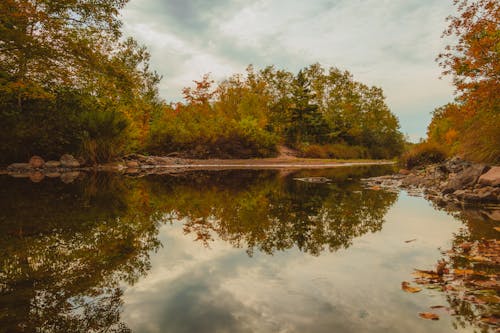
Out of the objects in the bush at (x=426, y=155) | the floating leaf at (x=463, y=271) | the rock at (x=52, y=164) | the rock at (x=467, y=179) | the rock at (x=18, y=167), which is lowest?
the rock at (x=18, y=167)

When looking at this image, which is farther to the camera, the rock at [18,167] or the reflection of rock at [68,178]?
the rock at [18,167]

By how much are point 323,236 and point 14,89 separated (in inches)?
600

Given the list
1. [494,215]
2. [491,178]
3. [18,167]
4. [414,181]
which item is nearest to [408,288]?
[494,215]

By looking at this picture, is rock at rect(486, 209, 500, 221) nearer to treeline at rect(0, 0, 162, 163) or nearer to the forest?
the forest

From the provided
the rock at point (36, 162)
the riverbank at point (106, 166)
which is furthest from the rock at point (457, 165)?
the rock at point (36, 162)

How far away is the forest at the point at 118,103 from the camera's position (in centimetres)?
961

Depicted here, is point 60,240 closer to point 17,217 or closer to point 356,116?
point 17,217

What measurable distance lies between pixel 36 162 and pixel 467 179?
56.1ft

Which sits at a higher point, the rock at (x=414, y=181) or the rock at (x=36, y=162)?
the rock at (x=414, y=181)

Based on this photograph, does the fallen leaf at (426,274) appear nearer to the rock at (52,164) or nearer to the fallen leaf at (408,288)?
the fallen leaf at (408,288)

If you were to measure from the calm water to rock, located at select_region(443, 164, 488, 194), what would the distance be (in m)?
2.15

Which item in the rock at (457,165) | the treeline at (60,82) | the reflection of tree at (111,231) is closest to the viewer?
the reflection of tree at (111,231)

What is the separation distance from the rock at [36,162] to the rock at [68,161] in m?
0.82

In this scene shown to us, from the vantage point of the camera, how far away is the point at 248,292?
2498 millimetres
